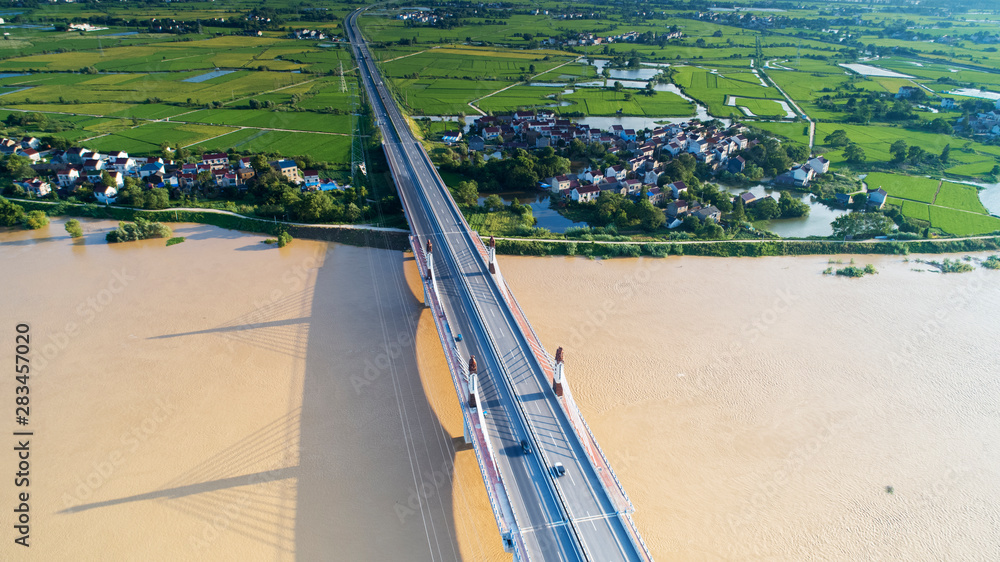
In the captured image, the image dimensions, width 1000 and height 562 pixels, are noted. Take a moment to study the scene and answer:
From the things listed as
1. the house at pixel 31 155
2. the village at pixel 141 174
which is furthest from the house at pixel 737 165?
the house at pixel 31 155

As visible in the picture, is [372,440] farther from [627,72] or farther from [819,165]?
[627,72]

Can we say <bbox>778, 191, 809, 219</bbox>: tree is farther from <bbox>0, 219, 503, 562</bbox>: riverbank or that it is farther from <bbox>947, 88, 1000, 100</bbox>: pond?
<bbox>947, 88, 1000, 100</bbox>: pond

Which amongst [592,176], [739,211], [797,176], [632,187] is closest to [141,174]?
[592,176]

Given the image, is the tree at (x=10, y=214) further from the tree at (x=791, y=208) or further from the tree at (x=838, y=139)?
the tree at (x=838, y=139)

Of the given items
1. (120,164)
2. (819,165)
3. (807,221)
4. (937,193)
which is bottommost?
(807,221)

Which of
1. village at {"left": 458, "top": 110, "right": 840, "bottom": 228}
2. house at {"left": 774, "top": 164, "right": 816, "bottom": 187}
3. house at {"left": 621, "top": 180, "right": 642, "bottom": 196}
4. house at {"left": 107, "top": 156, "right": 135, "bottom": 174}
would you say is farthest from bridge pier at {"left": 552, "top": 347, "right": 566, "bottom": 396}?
house at {"left": 107, "top": 156, "right": 135, "bottom": 174}

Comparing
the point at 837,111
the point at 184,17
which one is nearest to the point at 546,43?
the point at 837,111
